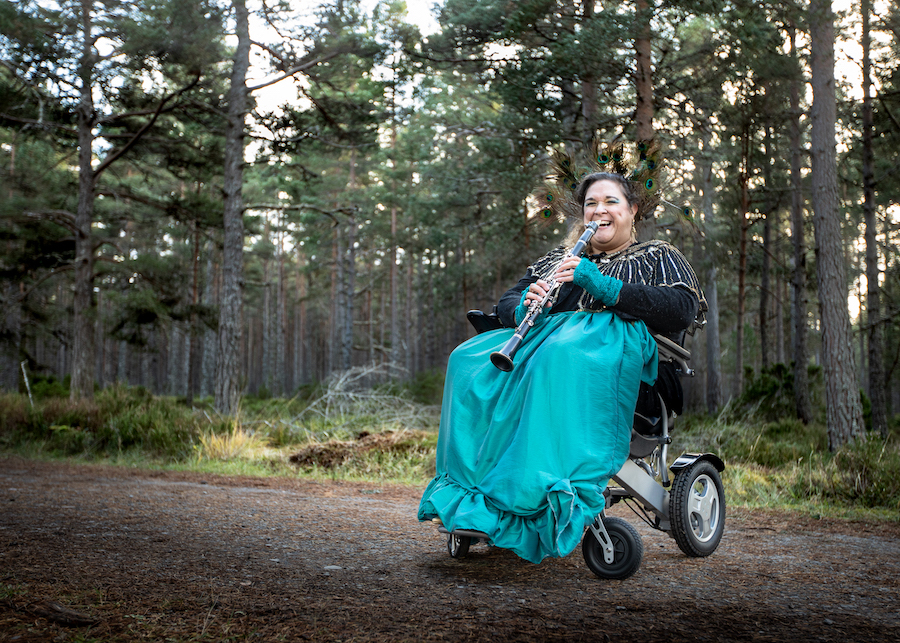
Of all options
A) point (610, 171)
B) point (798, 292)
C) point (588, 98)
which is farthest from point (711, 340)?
point (610, 171)

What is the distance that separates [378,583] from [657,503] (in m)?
1.16

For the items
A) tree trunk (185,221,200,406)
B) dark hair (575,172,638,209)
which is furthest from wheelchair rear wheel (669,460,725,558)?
tree trunk (185,221,200,406)

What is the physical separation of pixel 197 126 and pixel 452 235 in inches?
268

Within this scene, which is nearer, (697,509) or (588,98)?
(697,509)

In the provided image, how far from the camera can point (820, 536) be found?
11.8 feet

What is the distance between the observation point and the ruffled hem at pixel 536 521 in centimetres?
218

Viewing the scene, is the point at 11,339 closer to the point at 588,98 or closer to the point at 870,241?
the point at 588,98

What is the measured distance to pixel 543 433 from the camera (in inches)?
93.4

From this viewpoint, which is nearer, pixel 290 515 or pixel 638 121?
pixel 290 515

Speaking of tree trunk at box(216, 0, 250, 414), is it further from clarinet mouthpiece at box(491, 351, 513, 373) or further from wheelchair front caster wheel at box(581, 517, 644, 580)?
wheelchair front caster wheel at box(581, 517, 644, 580)

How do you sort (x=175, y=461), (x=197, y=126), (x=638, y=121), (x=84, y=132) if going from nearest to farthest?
1. (x=175, y=461)
2. (x=638, y=121)
3. (x=84, y=132)
4. (x=197, y=126)

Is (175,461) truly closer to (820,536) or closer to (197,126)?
(820,536)

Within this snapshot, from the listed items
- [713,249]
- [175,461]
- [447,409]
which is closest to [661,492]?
Result: [447,409]

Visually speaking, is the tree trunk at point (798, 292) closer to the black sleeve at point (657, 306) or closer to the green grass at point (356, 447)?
the green grass at point (356, 447)
